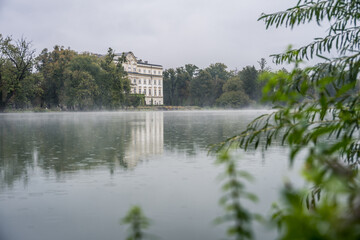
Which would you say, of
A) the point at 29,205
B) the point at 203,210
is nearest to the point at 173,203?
the point at 203,210

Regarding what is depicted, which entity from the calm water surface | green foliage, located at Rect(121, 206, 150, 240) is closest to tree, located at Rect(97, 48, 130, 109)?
the calm water surface

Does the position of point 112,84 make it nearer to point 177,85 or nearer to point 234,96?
point 234,96

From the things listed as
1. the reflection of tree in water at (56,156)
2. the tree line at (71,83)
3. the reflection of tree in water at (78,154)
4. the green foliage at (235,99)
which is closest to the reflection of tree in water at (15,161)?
the reflection of tree in water at (56,156)

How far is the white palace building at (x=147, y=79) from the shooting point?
4190 inches

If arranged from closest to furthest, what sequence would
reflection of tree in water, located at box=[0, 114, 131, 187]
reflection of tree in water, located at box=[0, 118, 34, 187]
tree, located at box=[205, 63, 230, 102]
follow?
reflection of tree in water, located at box=[0, 118, 34, 187]
reflection of tree in water, located at box=[0, 114, 131, 187]
tree, located at box=[205, 63, 230, 102]

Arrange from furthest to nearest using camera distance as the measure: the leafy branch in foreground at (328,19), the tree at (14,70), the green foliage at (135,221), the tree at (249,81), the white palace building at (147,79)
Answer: the white palace building at (147,79) < the tree at (249,81) < the tree at (14,70) < the leafy branch in foreground at (328,19) < the green foliage at (135,221)

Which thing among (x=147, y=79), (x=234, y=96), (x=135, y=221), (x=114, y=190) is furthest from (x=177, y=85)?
(x=135, y=221)

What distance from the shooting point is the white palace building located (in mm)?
106438

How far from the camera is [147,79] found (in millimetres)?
111500

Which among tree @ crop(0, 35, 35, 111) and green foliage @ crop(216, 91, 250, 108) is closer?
tree @ crop(0, 35, 35, 111)

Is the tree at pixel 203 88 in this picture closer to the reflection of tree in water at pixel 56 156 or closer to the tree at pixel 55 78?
the tree at pixel 55 78

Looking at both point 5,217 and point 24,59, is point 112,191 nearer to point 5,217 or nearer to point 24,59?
point 5,217

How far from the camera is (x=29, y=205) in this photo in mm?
5465

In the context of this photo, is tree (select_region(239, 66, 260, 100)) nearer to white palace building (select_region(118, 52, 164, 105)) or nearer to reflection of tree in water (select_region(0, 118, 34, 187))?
white palace building (select_region(118, 52, 164, 105))
